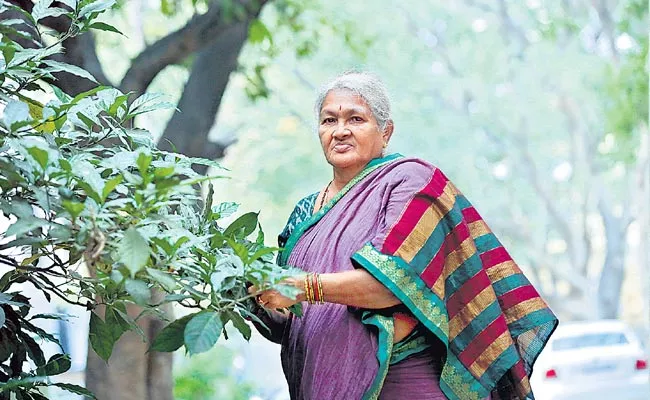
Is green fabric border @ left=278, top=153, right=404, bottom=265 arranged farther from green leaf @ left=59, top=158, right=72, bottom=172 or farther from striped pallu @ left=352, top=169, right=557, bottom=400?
green leaf @ left=59, top=158, right=72, bottom=172

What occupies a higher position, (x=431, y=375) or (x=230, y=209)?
(x=230, y=209)

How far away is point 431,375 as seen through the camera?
1.85 metres

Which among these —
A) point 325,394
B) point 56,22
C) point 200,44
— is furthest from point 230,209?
point 200,44

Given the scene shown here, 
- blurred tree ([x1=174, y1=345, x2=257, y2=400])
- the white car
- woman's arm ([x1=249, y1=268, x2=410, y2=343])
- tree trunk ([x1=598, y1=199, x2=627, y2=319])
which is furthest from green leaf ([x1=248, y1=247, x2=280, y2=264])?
tree trunk ([x1=598, y1=199, x2=627, y2=319])

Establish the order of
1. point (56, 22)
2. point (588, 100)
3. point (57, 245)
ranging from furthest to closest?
point (588, 100)
point (56, 22)
point (57, 245)

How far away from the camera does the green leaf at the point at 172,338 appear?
4.38 ft

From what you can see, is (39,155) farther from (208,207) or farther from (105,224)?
(208,207)

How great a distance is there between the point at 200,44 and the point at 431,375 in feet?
5.18

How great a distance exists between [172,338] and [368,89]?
746 millimetres

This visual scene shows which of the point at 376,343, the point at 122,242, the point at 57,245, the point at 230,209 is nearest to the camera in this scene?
the point at 122,242

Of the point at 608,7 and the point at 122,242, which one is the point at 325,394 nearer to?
the point at 122,242

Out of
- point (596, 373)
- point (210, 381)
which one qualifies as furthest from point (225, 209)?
point (596, 373)

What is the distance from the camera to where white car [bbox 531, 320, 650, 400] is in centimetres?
775

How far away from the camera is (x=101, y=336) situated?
4.81ft
